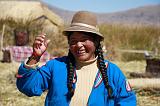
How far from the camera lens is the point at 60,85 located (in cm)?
257

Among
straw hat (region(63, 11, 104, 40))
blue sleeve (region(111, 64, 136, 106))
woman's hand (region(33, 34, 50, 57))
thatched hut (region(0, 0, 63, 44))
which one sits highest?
thatched hut (region(0, 0, 63, 44))

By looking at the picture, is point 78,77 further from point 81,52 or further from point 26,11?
point 26,11

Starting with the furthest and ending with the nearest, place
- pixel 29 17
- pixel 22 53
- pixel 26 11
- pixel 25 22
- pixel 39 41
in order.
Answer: pixel 26 11 < pixel 29 17 < pixel 25 22 < pixel 22 53 < pixel 39 41

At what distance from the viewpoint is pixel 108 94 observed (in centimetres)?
255

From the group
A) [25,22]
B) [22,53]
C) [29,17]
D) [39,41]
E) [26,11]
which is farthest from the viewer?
[26,11]

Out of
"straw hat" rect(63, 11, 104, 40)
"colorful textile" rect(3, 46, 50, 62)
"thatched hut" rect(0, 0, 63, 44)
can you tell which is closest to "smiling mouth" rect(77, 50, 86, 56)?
"straw hat" rect(63, 11, 104, 40)

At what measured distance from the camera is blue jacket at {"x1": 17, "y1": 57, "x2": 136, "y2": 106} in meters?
2.54

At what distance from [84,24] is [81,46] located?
14 centimetres

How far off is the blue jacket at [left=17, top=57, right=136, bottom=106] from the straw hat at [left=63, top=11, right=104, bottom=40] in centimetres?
25

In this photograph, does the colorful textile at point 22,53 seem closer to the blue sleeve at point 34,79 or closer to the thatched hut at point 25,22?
the thatched hut at point 25,22

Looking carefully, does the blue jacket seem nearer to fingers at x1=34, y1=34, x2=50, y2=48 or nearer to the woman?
the woman

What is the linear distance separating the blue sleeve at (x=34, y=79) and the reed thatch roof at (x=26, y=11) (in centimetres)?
1181

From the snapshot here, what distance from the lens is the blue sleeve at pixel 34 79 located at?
2.53m

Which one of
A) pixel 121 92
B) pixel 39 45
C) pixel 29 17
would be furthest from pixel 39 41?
pixel 29 17
